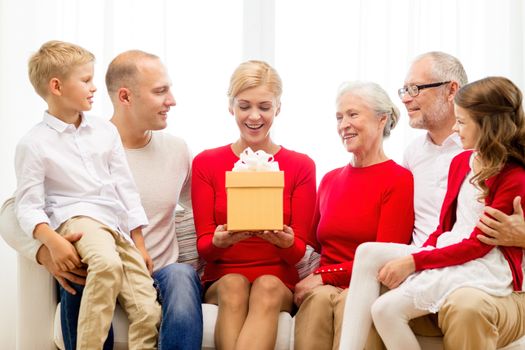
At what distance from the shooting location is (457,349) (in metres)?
2.31

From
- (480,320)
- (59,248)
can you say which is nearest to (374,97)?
(480,320)

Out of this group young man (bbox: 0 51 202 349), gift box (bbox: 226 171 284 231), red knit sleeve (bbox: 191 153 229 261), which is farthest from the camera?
young man (bbox: 0 51 202 349)

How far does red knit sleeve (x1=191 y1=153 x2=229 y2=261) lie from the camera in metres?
2.86

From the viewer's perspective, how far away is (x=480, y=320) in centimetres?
227

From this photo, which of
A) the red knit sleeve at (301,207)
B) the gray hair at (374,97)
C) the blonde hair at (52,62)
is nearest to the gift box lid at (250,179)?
the red knit sleeve at (301,207)

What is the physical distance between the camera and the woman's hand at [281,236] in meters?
2.71

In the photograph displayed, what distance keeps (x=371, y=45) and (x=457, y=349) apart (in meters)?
1.87

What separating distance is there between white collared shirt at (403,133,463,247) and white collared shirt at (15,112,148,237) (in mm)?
949

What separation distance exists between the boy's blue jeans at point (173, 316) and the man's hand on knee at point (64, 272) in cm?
4

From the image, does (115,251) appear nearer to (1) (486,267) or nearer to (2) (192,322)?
(2) (192,322)

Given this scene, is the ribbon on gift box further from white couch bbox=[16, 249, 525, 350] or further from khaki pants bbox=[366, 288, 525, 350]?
khaki pants bbox=[366, 288, 525, 350]

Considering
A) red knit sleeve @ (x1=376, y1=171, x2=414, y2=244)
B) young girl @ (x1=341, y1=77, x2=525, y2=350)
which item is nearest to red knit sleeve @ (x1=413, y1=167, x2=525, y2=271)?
young girl @ (x1=341, y1=77, x2=525, y2=350)

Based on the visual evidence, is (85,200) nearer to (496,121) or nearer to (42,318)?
(42,318)

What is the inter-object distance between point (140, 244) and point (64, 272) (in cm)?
31
